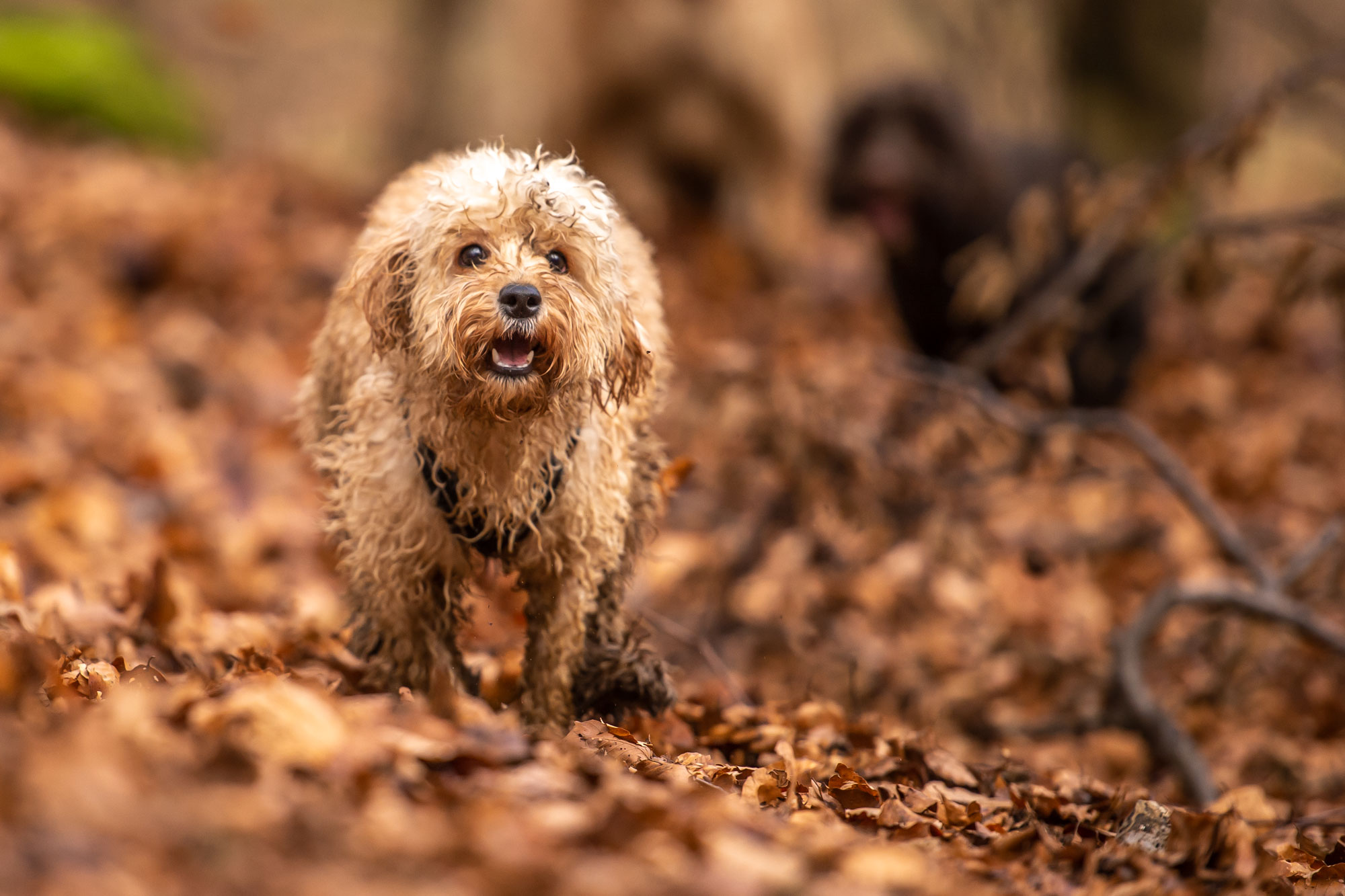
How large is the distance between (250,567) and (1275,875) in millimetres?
4594

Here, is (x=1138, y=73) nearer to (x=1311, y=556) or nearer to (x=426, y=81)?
(x=426, y=81)

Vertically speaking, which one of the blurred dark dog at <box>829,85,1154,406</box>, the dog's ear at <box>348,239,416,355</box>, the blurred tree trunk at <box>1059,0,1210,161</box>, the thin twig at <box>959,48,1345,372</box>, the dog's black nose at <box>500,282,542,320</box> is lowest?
the dog's black nose at <box>500,282,542,320</box>

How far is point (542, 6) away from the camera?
11.5m

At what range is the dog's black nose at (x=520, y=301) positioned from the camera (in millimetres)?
3146

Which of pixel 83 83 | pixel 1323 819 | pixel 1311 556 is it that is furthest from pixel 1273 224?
pixel 83 83

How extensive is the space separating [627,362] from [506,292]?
446 mm

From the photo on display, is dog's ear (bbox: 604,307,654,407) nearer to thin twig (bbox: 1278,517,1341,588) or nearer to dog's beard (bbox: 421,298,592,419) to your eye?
dog's beard (bbox: 421,298,592,419)

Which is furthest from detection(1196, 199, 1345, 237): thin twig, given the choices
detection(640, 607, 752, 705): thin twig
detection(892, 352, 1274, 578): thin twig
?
detection(640, 607, 752, 705): thin twig

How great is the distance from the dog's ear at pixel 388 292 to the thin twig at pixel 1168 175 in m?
4.00

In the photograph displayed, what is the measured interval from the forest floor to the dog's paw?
12 centimetres

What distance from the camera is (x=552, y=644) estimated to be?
3656 mm

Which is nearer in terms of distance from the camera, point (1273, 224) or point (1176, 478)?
point (1273, 224)

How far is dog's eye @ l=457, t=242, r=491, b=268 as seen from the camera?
330cm

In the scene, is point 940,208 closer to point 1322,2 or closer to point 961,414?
point 961,414
